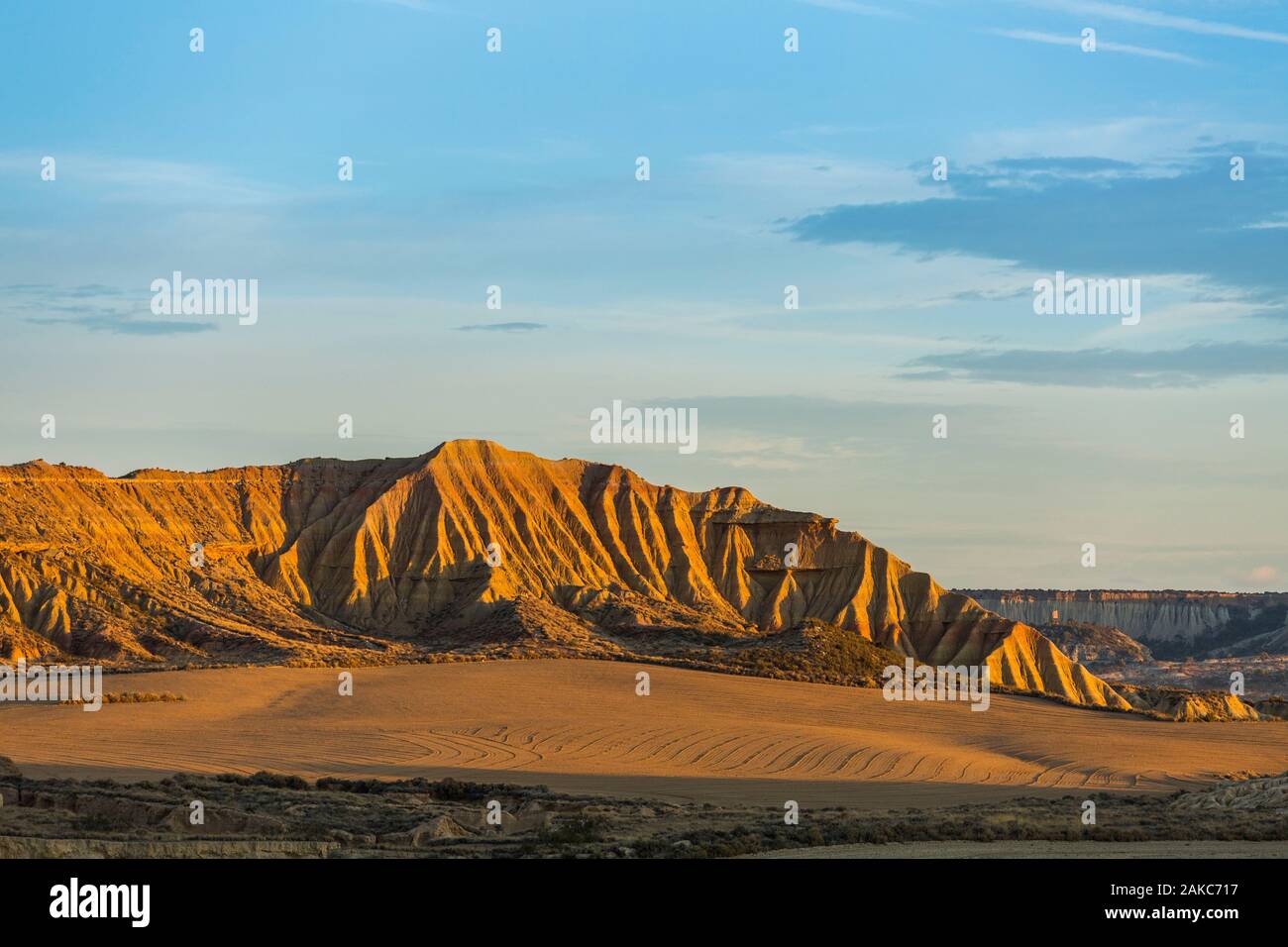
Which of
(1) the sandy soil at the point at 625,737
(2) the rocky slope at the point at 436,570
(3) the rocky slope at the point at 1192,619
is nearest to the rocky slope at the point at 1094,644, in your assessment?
(3) the rocky slope at the point at 1192,619

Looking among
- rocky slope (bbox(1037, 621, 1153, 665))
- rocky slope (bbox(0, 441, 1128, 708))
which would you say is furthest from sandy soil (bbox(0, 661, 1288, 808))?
rocky slope (bbox(1037, 621, 1153, 665))

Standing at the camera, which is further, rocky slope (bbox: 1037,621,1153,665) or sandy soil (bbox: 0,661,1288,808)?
rocky slope (bbox: 1037,621,1153,665)

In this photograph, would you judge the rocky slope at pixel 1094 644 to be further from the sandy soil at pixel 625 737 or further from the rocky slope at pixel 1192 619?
the sandy soil at pixel 625 737

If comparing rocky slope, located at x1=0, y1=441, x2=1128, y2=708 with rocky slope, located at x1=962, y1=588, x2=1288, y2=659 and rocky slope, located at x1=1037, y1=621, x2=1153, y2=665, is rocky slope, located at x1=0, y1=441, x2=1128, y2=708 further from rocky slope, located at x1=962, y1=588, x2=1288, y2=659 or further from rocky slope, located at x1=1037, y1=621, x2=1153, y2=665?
rocky slope, located at x1=962, y1=588, x2=1288, y2=659

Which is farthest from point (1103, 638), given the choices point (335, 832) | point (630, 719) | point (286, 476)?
point (335, 832)

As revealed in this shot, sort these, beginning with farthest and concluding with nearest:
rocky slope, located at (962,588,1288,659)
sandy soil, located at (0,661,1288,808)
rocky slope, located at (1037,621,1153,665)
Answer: rocky slope, located at (962,588,1288,659)
rocky slope, located at (1037,621,1153,665)
sandy soil, located at (0,661,1288,808)
